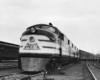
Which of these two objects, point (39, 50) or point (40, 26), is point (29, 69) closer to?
point (39, 50)

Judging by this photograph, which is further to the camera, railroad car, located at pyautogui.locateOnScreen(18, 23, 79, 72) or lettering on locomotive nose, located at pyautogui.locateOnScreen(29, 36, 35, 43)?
lettering on locomotive nose, located at pyautogui.locateOnScreen(29, 36, 35, 43)

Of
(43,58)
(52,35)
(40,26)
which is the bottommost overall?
(43,58)

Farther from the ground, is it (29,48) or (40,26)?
(40,26)

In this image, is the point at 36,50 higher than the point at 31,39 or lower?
lower

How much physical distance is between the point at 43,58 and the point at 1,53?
→ 45.9 feet

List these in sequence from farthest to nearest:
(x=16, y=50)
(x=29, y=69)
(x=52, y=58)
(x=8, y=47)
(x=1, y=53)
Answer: (x=16, y=50) < (x=8, y=47) < (x=1, y=53) < (x=52, y=58) < (x=29, y=69)

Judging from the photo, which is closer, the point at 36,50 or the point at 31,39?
the point at 36,50

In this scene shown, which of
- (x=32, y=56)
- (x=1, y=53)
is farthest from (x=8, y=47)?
(x=32, y=56)

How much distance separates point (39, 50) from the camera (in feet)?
38.0

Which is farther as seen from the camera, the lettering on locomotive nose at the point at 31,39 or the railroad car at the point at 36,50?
the lettering on locomotive nose at the point at 31,39

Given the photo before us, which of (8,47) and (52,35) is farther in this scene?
(8,47)

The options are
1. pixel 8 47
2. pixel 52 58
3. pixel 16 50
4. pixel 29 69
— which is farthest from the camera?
pixel 16 50

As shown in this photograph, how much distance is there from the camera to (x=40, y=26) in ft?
44.4

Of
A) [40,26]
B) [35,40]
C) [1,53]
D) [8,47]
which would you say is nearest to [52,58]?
[35,40]
